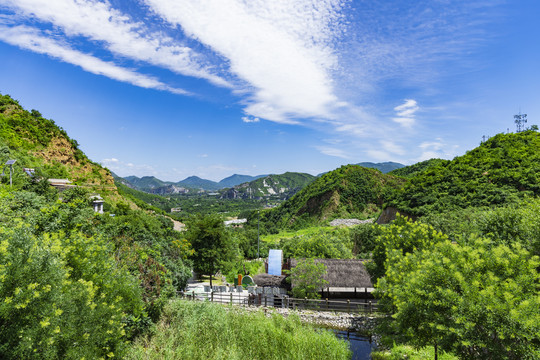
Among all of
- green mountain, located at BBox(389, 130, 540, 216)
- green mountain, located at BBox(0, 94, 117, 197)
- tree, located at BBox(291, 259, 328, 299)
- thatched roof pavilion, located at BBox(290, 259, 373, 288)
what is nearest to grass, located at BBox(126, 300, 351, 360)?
tree, located at BBox(291, 259, 328, 299)

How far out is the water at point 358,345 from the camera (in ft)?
41.3

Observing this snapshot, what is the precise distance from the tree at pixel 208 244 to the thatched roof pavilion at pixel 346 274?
715cm

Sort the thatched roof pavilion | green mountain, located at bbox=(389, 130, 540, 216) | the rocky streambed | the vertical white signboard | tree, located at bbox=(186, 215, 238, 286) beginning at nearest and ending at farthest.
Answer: the rocky streambed, the thatched roof pavilion, tree, located at bbox=(186, 215, 238, 286), the vertical white signboard, green mountain, located at bbox=(389, 130, 540, 216)

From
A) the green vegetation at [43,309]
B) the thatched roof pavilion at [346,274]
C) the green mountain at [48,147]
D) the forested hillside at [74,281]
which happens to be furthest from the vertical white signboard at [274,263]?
the green mountain at [48,147]

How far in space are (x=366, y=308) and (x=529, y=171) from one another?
32.6m

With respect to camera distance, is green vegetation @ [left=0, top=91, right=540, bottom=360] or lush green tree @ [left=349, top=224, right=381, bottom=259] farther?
lush green tree @ [left=349, top=224, right=381, bottom=259]

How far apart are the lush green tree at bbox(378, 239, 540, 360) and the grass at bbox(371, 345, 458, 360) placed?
2.38 metres

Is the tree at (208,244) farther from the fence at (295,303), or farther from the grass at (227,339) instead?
the grass at (227,339)

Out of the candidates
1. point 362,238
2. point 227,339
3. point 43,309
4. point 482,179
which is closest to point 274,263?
point 227,339

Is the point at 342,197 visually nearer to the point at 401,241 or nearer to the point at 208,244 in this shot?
the point at 208,244

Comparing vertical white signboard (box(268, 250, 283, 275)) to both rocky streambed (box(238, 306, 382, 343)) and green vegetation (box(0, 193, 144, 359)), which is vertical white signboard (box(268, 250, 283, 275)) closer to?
rocky streambed (box(238, 306, 382, 343))

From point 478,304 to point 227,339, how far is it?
8907 millimetres

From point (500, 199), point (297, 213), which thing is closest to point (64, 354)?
point (500, 199)

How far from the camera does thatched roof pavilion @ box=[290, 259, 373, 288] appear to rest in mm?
18703
